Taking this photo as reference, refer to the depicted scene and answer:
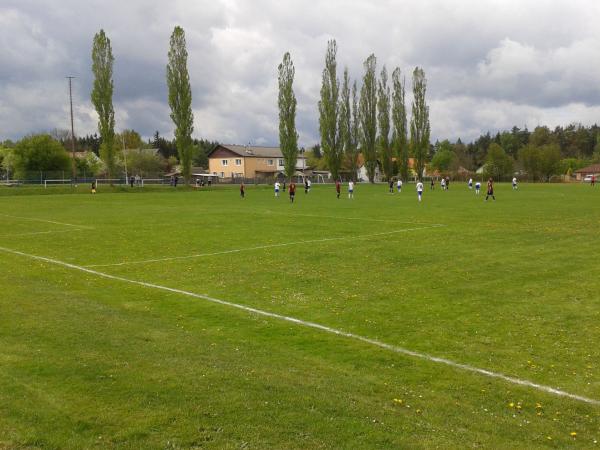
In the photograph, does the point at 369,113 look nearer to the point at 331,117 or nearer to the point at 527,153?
the point at 331,117

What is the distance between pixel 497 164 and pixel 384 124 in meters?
30.6

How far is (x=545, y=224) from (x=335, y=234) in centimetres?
1033

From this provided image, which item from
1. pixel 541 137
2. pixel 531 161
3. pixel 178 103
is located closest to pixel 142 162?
pixel 178 103

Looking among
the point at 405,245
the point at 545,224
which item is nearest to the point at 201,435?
the point at 405,245

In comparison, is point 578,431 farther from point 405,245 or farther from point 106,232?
point 106,232

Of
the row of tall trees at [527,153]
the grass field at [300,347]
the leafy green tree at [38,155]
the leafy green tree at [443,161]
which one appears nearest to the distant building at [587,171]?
the row of tall trees at [527,153]

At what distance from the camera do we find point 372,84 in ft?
315

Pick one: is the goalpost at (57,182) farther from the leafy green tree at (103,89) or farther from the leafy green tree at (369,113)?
the leafy green tree at (369,113)

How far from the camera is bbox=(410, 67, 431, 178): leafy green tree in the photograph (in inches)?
3885

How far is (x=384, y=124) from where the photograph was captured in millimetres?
96625

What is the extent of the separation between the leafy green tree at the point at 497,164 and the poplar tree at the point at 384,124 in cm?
2721

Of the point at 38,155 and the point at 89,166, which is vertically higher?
the point at 38,155

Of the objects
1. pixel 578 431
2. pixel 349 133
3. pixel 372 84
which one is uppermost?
pixel 372 84

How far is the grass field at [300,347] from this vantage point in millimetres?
5375
